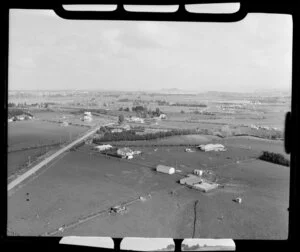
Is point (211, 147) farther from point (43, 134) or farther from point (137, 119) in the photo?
point (43, 134)

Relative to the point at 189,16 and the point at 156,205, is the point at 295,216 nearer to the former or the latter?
the point at 189,16

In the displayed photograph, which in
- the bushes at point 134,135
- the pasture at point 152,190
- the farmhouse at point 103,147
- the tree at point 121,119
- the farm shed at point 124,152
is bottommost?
the pasture at point 152,190

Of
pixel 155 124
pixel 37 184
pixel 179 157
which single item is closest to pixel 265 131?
pixel 179 157

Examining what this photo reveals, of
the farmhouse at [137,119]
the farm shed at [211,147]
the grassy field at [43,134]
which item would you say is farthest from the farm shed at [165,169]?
the grassy field at [43,134]

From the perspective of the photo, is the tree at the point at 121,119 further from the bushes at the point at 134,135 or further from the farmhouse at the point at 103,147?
the farmhouse at the point at 103,147

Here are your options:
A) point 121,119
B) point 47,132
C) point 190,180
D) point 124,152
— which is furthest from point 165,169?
point 47,132

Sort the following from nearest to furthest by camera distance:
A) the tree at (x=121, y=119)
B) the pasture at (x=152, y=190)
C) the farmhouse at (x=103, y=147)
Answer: the pasture at (x=152, y=190), the tree at (x=121, y=119), the farmhouse at (x=103, y=147)

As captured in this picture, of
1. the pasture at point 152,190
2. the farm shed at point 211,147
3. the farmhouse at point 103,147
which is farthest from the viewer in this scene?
the farm shed at point 211,147

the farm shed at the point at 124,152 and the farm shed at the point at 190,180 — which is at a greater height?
the farm shed at the point at 124,152

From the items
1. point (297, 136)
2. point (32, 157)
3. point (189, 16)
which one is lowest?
point (32, 157)

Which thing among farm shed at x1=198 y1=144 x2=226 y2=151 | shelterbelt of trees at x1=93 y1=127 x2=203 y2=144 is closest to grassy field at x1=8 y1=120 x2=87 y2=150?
shelterbelt of trees at x1=93 y1=127 x2=203 y2=144

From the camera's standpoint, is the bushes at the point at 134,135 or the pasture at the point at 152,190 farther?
the bushes at the point at 134,135
